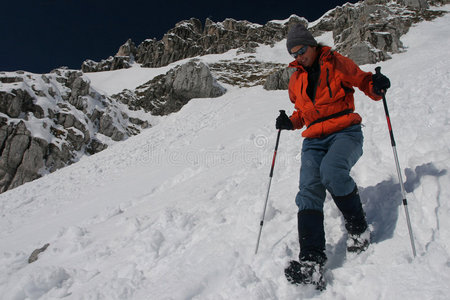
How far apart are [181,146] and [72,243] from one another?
973 centimetres

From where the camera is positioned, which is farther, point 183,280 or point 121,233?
point 121,233

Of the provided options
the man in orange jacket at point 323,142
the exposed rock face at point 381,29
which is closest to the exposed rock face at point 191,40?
the exposed rock face at point 381,29

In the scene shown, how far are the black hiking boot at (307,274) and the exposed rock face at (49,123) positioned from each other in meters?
34.9

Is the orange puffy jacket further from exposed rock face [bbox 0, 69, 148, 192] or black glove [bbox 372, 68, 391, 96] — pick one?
exposed rock face [bbox 0, 69, 148, 192]

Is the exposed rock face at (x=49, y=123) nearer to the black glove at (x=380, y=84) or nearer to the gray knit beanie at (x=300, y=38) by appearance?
the gray knit beanie at (x=300, y=38)

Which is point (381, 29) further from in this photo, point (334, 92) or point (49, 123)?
point (49, 123)

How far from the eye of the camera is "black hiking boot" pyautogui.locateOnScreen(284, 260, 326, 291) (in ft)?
7.74

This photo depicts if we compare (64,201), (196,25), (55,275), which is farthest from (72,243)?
(196,25)

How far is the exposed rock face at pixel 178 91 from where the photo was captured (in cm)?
3309

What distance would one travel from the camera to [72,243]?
15.8 ft

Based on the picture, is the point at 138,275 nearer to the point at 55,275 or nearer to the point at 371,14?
the point at 55,275

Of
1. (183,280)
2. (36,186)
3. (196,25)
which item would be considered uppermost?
(196,25)

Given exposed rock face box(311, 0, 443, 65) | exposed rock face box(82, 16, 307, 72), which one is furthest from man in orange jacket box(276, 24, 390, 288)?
exposed rock face box(82, 16, 307, 72)

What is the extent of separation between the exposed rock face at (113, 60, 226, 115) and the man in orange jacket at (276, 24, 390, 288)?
29.6 m
